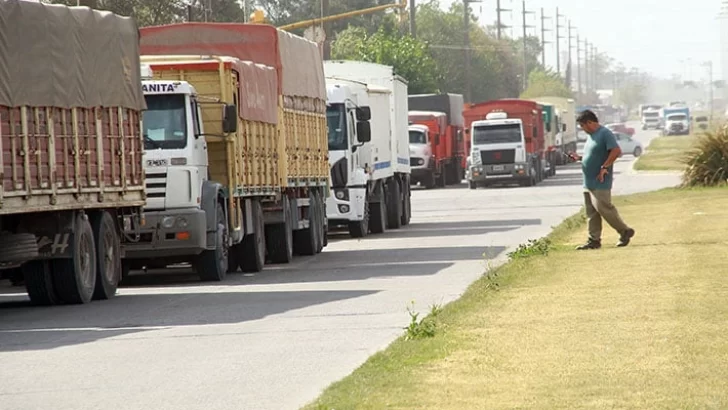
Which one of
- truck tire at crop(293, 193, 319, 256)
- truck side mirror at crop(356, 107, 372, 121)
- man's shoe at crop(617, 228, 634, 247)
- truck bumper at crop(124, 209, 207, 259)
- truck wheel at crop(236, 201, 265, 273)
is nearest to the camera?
truck bumper at crop(124, 209, 207, 259)

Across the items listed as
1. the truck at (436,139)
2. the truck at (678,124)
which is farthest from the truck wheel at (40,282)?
the truck at (678,124)

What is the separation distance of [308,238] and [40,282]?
10149mm

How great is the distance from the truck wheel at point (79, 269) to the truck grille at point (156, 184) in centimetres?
263

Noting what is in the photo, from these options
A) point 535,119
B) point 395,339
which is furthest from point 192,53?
point 535,119

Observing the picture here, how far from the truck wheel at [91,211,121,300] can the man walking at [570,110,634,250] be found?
678 cm

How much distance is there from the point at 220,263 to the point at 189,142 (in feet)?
5.59

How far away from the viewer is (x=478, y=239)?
33.8m

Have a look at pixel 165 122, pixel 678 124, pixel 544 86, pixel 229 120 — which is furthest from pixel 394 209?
pixel 678 124

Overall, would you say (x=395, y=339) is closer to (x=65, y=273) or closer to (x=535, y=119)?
(x=65, y=273)

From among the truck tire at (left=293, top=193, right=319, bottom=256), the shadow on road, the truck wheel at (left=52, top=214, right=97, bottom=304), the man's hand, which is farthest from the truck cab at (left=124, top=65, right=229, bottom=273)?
the truck tire at (left=293, top=193, right=319, bottom=256)

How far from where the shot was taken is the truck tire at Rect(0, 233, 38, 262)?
2009cm

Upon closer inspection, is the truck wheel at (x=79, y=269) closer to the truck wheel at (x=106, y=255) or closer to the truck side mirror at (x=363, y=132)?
the truck wheel at (x=106, y=255)

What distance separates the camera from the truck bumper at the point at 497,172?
66.5 meters

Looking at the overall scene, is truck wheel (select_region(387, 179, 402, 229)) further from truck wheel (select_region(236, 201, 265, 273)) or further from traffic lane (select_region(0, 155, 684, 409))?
truck wheel (select_region(236, 201, 265, 273))
